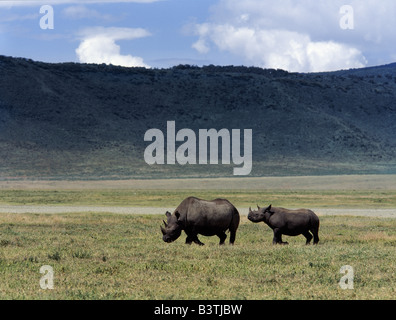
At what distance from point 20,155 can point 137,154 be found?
17.4m

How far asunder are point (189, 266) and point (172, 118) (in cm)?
10799

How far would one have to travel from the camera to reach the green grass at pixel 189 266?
13172 mm

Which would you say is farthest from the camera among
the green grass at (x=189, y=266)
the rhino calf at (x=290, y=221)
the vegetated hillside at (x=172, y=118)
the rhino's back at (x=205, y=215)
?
the vegetated hillside at (x=172, y=118)

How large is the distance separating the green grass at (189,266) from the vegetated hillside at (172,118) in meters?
71.7

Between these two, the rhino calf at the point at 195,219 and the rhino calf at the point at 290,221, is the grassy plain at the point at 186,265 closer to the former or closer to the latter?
the rhino calf at the point at 195,219

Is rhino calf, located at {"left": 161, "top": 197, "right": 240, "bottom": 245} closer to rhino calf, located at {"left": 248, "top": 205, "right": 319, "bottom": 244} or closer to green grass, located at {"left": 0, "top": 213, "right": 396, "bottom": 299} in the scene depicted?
green grass, located at {"left": 0, "top": 213, "right": 396, "bottom": 299}

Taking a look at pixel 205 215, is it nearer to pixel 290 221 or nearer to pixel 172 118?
pixel 290 221

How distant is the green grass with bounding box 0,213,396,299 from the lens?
1317cm

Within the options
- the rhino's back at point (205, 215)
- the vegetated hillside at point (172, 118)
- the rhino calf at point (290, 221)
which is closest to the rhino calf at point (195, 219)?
the rhino's back at point (205, 215)

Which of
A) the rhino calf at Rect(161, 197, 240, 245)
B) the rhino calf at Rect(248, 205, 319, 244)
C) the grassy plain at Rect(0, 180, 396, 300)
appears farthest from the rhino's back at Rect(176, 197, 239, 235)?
the rhino calf at Rect(248, 205, 319, 244)

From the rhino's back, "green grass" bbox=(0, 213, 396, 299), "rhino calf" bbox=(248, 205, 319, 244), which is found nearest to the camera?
"green grass" bbox=(0, 213, 396, 299)

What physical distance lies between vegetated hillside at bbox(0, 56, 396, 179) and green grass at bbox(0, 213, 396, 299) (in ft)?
235

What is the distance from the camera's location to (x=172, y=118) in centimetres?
12356
